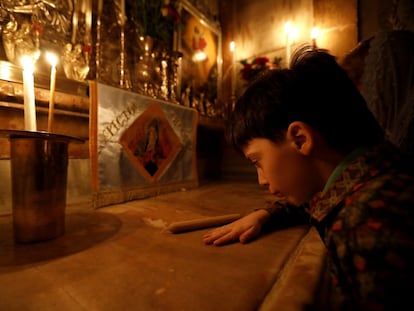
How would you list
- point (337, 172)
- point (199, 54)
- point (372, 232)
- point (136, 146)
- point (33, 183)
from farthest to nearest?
point (199, 54) < point (136, 146) < point (33, 183) < point (337, 172) < point (372, 232)

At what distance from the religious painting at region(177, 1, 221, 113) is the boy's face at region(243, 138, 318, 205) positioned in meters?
1.70

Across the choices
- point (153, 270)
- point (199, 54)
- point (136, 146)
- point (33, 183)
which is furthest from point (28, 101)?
point (199, 54)

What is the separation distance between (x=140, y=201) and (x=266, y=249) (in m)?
0.90

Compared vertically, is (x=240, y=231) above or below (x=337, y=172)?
below

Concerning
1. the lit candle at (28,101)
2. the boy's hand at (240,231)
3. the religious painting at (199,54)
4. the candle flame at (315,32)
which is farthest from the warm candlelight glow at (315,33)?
the lit candle at (28,101)

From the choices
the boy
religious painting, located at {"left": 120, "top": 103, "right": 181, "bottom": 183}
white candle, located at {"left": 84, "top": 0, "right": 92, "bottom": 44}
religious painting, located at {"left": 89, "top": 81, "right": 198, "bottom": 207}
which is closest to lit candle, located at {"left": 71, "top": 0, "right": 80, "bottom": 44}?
white candle, located at {"left": 84, "top": 0, "right": 92, "bottom": 44}

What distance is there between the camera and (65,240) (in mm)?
704

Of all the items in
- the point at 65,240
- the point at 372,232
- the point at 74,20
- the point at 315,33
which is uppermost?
the point at 315,33

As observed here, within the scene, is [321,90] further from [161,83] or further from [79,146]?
[161,83]

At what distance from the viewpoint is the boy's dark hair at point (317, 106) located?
512 millimetres

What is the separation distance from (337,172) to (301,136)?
107 mm

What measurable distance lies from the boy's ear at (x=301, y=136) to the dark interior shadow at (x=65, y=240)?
25.2 inches

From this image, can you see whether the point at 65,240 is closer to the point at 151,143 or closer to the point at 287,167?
the point at 287,167

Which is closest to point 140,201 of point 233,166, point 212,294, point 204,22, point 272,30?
point 212,294
